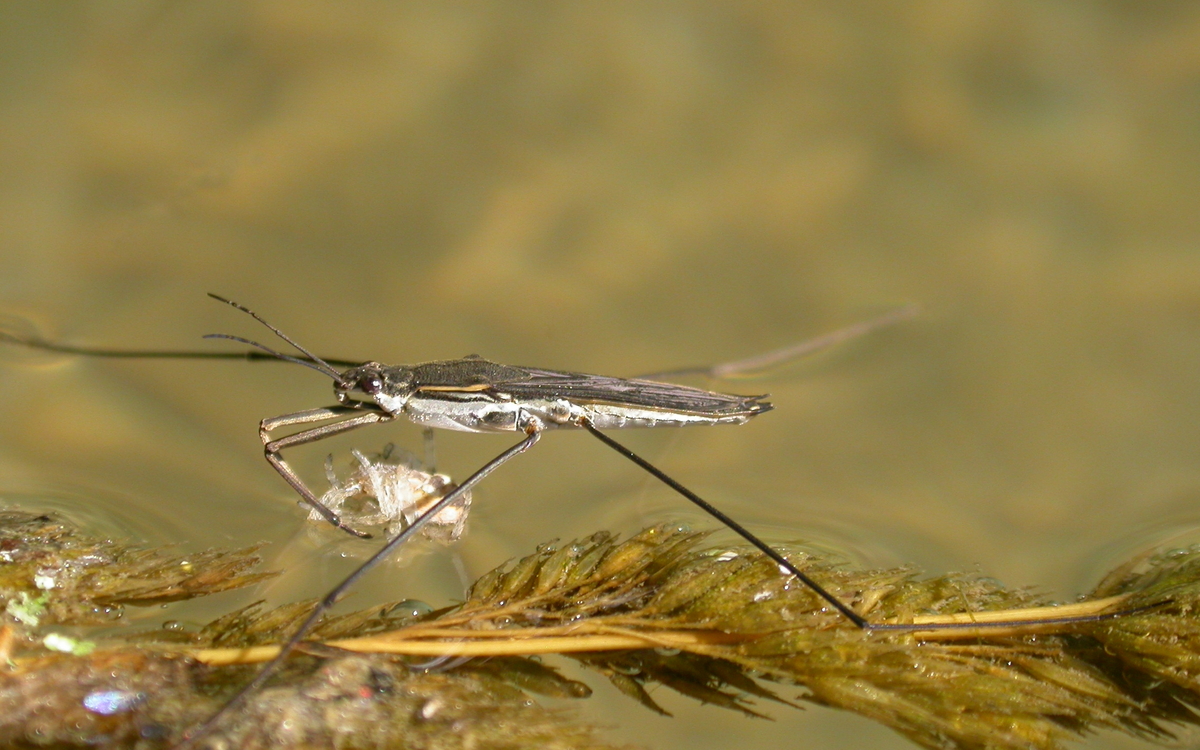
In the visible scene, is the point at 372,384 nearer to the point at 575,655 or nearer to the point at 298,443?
the point at 298,443

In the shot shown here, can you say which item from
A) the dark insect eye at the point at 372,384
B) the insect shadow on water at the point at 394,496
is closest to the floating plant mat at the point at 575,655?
the insect shadow on water at the point at 394,496

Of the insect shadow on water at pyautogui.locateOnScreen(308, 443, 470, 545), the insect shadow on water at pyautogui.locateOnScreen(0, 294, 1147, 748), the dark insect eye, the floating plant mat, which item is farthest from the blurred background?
the floating plant mat

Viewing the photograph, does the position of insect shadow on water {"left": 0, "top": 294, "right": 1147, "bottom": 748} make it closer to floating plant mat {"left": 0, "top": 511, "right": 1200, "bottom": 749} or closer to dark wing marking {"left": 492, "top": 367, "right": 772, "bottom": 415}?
dark wing marking {"left": 492, "top": 367, "right": 772, "bottom": 415}

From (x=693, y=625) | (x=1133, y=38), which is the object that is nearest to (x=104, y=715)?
(x=693, y=625)

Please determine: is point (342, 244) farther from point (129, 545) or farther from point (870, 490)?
point (870, 490)

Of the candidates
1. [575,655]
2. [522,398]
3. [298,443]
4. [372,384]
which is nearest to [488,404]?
[522,398]
